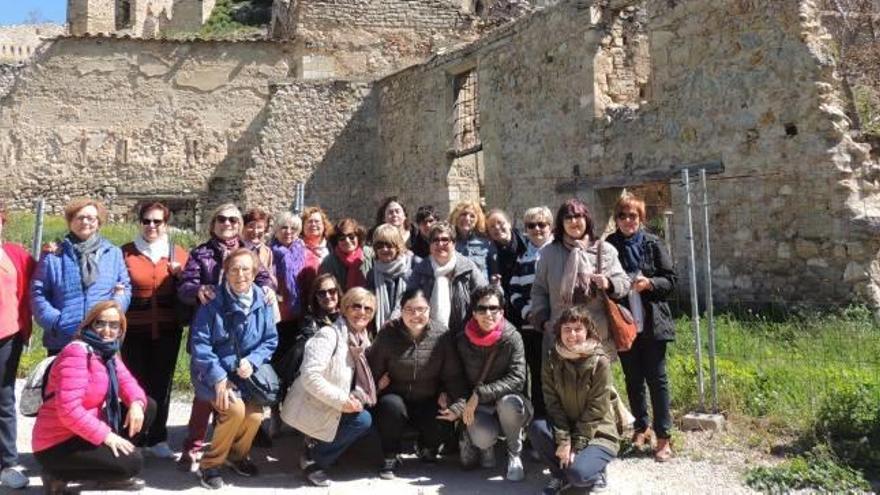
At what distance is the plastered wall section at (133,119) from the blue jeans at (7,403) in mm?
13216

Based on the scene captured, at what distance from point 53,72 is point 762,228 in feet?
49.8

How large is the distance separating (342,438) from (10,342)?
206 centimetres

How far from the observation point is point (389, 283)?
17.3 ft

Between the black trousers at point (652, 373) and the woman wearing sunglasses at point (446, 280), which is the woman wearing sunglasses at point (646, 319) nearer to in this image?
the black trousers at point (652, 373)

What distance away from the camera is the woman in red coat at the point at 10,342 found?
4527 millimetres

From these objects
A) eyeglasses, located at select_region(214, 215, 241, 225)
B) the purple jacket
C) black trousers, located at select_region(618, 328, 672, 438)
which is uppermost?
eyeglasses, located at select_region(214, 215, 241, 225)

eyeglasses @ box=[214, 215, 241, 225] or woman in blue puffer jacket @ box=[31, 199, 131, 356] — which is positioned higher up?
eyeglasses @ box=[214, 215, 241, 225]

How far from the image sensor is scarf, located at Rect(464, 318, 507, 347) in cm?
479

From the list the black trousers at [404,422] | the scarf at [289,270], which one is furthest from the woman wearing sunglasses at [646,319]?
the scarf at [289,270]

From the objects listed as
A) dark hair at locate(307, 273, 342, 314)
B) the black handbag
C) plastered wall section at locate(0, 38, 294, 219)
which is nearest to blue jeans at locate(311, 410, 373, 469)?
the black handbag

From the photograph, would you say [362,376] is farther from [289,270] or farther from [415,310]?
[289,270]

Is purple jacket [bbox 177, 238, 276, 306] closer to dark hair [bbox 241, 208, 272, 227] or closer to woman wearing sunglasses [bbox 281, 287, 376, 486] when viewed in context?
dark hair [bbox 241, 208, 272, 227]

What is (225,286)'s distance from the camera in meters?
4.70

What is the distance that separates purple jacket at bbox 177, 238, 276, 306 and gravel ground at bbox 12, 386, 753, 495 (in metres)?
1.14
